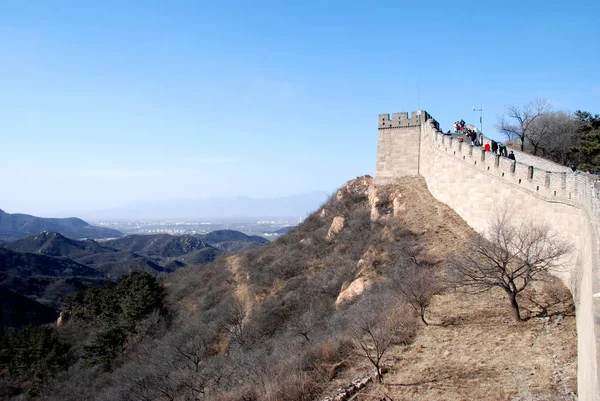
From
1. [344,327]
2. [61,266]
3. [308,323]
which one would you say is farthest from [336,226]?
[61,266]

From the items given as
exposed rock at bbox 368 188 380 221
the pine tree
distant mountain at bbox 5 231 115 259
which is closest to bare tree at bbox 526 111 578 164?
the pine tree

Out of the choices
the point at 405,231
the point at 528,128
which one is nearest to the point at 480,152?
the point at 405,231

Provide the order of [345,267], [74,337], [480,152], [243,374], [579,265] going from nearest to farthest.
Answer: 1. [579,265]
2. [243,374]
3. [480,152]
4. [345,267]
5. [74,337]

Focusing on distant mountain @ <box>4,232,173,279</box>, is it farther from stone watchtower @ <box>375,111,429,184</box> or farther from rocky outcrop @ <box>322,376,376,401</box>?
→ rocky outcrop @ <box>322,376,376,401</box>

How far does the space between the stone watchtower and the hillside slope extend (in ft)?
3.64

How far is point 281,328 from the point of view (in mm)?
20859

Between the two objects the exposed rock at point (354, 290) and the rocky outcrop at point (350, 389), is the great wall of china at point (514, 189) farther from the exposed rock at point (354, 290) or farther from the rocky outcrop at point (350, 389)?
the exposed rock at point (354, 290)

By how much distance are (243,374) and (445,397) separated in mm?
6534

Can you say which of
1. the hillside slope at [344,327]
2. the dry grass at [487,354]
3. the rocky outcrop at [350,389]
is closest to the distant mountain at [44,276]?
the hillside slope at [344,327]

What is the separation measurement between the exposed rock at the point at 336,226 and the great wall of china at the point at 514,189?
3729 millimetres

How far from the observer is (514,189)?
14.8 m

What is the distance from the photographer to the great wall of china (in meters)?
6.73

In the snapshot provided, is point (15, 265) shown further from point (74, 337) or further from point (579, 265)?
point (579, 265)

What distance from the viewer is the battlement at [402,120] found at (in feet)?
93.5
